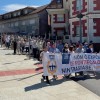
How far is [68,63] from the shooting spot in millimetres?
15391

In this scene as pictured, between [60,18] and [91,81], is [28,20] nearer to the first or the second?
[60,18]

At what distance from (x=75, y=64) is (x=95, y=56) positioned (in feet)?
5.03

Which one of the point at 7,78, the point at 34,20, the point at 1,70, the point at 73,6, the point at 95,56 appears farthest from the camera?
the point at 34,20

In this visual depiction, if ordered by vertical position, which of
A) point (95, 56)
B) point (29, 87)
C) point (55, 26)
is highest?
point (55, 26)

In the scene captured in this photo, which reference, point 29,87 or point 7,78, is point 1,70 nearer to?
point 7,78

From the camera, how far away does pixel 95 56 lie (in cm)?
1655

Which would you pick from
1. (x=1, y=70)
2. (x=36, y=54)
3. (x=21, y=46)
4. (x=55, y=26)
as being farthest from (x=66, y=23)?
(x=1, y=70)

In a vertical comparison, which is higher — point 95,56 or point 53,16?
point 53,16

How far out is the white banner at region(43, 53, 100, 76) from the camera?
14359mm

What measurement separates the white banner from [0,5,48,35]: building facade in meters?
30.7

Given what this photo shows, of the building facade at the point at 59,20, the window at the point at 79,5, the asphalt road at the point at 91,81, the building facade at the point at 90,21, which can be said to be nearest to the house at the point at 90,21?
the building facade at the point at 90,21

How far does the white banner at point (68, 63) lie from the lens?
1436cm

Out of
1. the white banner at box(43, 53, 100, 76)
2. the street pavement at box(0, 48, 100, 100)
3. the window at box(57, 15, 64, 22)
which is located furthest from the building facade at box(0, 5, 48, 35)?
the street pavement at box(0, 48, 100, 100)

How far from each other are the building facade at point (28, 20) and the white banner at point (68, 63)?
30.7m
